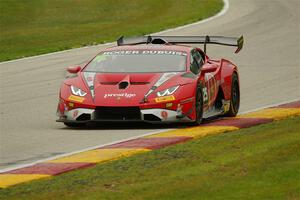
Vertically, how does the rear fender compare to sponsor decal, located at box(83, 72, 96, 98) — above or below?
below

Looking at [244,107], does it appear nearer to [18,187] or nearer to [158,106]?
[158,106]

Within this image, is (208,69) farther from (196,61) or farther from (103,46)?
(103,46)

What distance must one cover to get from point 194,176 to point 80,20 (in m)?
25.7

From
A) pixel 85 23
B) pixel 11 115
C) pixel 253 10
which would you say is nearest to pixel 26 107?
pixel 11 115

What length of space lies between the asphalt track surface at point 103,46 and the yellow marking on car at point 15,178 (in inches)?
36.7

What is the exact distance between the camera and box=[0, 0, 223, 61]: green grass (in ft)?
100

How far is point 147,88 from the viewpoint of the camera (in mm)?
16016

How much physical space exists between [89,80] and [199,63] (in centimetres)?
179

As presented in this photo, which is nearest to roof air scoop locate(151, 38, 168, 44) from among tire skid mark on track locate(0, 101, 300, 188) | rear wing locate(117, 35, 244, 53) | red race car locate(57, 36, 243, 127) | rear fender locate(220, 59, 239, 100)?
rear wing locate(117, 35, 244, 53)

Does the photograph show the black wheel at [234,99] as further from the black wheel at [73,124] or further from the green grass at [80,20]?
the green grass at [80,20]

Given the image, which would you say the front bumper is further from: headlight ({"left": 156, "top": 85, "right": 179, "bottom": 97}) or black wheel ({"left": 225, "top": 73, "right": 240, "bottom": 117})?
black wheel ({"left": 225, "top": 73, "right": 240, "bottom": 117})

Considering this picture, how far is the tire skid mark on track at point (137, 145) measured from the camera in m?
11.8

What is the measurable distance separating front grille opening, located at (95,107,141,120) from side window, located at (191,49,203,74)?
1.32 meters

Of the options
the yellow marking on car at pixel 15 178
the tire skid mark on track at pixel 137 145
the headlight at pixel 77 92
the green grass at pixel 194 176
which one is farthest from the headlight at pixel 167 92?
the yellow marking on car at pixel 15 178
